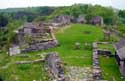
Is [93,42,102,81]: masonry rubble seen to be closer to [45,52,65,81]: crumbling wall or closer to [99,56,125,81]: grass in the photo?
[99,56,125,81]: grass

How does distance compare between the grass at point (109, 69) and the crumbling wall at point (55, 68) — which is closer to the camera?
the crumbling wall at point (55, 68)

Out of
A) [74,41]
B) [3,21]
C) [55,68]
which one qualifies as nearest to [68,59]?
[55,68]

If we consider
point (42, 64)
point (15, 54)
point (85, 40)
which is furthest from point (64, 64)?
point (85, 40)

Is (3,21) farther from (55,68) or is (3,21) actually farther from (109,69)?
(55,68)

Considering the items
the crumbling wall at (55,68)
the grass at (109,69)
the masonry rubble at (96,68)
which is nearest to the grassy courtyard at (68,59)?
the grass at (109,69)

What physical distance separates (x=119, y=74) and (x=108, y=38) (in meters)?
20.0

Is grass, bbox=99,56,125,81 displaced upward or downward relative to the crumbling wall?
downward

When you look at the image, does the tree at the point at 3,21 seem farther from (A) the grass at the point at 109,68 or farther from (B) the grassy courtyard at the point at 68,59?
(A) the grass at the point at 109,68

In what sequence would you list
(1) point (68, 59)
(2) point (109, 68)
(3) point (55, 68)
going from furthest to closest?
(1) point (68, 59)
(2) point (109, 68)
(3) point (55, 68)

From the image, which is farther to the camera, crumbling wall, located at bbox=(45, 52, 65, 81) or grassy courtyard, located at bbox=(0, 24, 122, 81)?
grassy courtyard, located at bbox=(0, 24, 122, 81)

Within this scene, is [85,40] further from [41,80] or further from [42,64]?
[41,80]

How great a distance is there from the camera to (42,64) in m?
35.8

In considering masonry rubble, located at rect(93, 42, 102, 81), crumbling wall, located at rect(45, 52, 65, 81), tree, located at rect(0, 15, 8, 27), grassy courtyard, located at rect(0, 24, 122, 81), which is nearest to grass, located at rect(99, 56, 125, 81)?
grassy courtyard, located at rect(0, 24, 122, 81)

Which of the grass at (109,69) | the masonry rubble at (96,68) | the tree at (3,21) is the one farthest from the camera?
the tree at (3,21)
